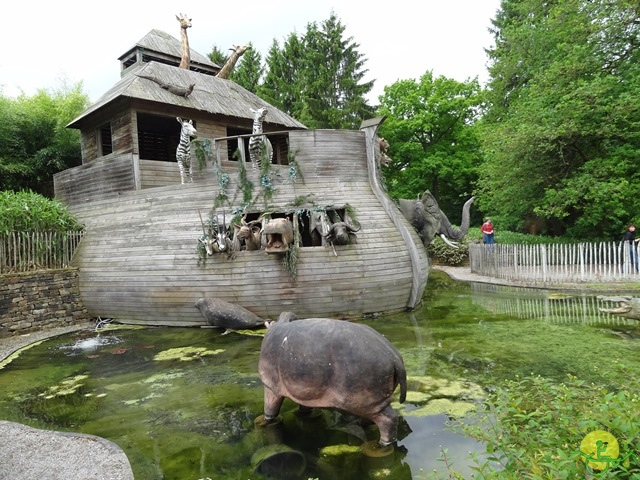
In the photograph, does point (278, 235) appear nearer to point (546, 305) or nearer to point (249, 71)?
point (546, 305)

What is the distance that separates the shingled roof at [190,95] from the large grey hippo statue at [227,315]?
7667 millimetres

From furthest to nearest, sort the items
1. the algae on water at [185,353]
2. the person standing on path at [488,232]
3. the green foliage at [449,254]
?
1. the green foliage at [449,254]
2. the person standing on path at [488,232]
3. the algae on water at [185,353]

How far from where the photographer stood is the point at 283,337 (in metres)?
4.23

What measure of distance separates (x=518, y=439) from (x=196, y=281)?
→ 7921 millimetres

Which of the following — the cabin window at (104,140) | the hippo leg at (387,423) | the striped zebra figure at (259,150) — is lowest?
the hippo leg at (387,423)

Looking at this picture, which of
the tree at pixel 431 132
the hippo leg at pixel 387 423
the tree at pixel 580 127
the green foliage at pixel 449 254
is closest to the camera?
the hippo leg at pixel 387 423

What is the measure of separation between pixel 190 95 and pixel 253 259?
341 inches

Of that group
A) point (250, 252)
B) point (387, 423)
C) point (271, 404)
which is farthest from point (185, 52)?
point (387, 423)

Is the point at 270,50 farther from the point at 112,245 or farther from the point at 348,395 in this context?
the point at 348,395

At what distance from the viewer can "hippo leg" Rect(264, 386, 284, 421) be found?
175 inches

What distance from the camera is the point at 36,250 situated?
33.7ft

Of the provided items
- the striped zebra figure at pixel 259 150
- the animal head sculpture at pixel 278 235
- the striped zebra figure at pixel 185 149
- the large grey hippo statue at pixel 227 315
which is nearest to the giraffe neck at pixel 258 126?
the striped zebra figure at pixel 259 150

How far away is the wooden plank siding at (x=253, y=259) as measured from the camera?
914 cm

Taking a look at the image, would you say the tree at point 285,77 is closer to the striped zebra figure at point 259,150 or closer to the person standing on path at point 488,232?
the person standing on path at point 488,232
